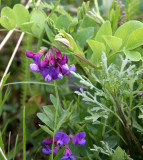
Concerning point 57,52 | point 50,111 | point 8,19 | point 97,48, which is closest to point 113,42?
point 97,48

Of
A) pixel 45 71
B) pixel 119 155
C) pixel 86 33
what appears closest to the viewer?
pixel 119 155

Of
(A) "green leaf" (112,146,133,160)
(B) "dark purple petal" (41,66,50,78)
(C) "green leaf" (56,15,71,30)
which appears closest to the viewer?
(A) "green leaf" (112,146,133,160)

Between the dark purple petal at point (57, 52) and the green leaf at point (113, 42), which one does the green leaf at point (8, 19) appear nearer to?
the dark purple petal at point (57, 52)

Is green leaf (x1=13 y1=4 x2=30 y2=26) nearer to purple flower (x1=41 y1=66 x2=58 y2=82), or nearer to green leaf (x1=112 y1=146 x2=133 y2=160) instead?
purple flower (x1=41 y1=66 x2=58 y2=82)

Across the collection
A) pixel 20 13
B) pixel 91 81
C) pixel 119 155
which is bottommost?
pixel 119 155

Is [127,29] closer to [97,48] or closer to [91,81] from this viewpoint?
[97,48]

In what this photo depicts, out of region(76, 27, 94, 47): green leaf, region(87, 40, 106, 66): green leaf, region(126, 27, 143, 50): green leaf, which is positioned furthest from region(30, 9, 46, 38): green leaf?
region(126, 27, 143, 50): green leaf

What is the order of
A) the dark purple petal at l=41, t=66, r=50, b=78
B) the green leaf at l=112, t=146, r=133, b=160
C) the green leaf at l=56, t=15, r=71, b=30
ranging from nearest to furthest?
the green leaf at l=112, t=146, r=133, b=160 → the dark purple petal at l=41, t=66, r=50, b=78 → the green leaf at l=56, t=15, r=71, b=30
